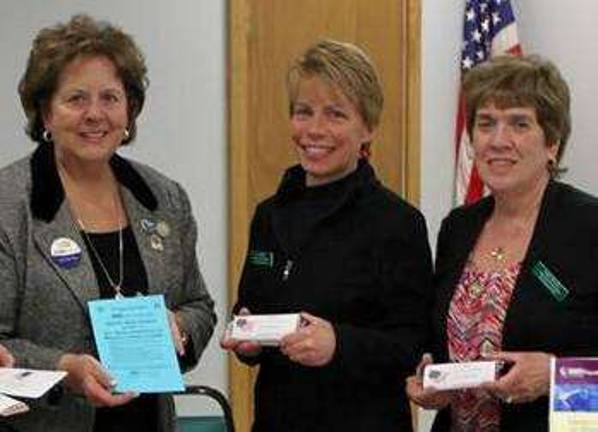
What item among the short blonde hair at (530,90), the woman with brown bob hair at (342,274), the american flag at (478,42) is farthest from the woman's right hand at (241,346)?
the american flag at (478,42)

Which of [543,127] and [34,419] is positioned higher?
[543,127]

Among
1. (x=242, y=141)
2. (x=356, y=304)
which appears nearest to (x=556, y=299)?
(x=356, y=304)

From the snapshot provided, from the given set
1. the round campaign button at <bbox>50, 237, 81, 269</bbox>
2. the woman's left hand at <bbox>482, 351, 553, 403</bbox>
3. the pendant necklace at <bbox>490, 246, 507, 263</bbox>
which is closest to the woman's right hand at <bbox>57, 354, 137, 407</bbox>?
the round campaign button at <bbox>50, 237, 81, 269</bbox>

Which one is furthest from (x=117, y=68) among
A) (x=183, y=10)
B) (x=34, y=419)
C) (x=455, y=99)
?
→ (x=455, y=99)

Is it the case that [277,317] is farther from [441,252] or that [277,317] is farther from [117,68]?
[117,68]

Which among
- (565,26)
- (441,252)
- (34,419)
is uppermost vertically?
(565,26)

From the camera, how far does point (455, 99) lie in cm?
484

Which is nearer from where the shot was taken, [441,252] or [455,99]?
[441,252]

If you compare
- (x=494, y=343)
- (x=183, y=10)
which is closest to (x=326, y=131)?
Answer: (x=494, y=343)

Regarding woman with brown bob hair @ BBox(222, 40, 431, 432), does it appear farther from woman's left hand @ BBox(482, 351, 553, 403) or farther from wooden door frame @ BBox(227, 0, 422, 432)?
wooden door frame @ BBox(227, 0, 422, 432)

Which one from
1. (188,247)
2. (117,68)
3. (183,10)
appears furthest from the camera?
(183,10)

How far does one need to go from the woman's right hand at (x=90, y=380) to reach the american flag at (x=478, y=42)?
9.32 feet

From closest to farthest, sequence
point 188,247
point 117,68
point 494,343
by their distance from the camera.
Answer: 1. point 494,343
2. point 117,68
3. point 188,247

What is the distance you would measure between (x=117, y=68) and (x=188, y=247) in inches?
20.7
